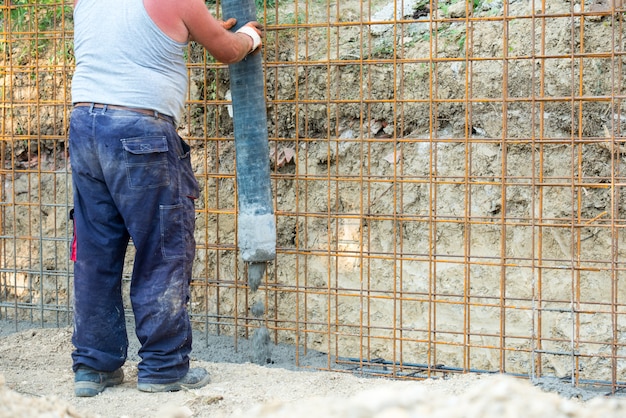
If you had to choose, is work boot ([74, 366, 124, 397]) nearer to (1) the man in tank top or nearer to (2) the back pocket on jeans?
(1) the man in tank top

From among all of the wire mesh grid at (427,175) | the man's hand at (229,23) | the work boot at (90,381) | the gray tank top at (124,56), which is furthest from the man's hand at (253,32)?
the work boot at (90,381)

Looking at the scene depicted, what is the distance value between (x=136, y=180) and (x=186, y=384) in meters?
1.06

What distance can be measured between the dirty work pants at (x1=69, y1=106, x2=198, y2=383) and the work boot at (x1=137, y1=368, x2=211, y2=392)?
1.3 inches

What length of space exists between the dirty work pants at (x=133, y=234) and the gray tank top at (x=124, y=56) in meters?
0.09

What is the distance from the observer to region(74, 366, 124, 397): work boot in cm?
373

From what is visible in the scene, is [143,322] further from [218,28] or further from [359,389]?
[218,28]

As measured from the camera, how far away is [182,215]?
365 centimetres

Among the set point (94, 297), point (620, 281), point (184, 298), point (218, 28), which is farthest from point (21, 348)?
point (620, 281)

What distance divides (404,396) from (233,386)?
6.07 ft

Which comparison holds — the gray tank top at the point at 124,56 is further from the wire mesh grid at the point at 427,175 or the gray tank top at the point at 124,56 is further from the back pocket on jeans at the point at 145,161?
the wire mesh grid at the point at 427,175

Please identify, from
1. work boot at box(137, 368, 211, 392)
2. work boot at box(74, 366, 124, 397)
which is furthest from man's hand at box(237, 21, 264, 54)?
Answer: work boot at box(74, 366, 124, 397)

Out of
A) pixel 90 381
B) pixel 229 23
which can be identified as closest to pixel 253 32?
pixel 229 23

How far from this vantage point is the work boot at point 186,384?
3730mm

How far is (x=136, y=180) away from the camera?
3.51 metres
